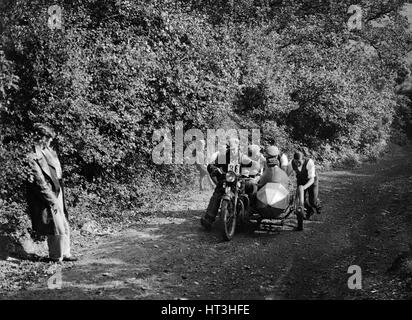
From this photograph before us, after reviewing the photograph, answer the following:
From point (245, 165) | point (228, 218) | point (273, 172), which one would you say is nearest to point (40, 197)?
point (228, 218)

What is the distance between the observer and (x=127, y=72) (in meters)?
10.4

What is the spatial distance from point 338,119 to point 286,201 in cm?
1346

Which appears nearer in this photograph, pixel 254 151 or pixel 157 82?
pixel 254 151

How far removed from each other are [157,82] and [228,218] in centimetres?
447

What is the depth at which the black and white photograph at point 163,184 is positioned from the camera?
6848 mm

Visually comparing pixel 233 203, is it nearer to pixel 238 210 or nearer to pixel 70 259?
pixel 238 210

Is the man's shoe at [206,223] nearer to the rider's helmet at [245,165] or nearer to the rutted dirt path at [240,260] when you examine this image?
the rutted dirt path at [240,260]

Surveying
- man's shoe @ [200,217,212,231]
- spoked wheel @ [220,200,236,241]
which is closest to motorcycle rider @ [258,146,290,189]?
spoked wheel @ [220,200,236,241]

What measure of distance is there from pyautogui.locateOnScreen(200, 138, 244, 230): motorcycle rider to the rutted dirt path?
1.12 feet

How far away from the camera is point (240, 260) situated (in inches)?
307

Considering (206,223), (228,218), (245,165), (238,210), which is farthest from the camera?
(245,165)

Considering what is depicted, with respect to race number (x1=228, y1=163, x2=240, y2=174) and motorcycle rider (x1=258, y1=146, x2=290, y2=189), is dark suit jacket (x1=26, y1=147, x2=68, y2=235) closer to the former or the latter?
race number (x1=228, y1=163, x2=240, y2=174)

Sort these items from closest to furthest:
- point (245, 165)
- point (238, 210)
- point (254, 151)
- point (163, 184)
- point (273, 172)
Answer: point (238, 210) < point (273, 172) < point (245, 165) < point (254, 151) < point (163, 184)
